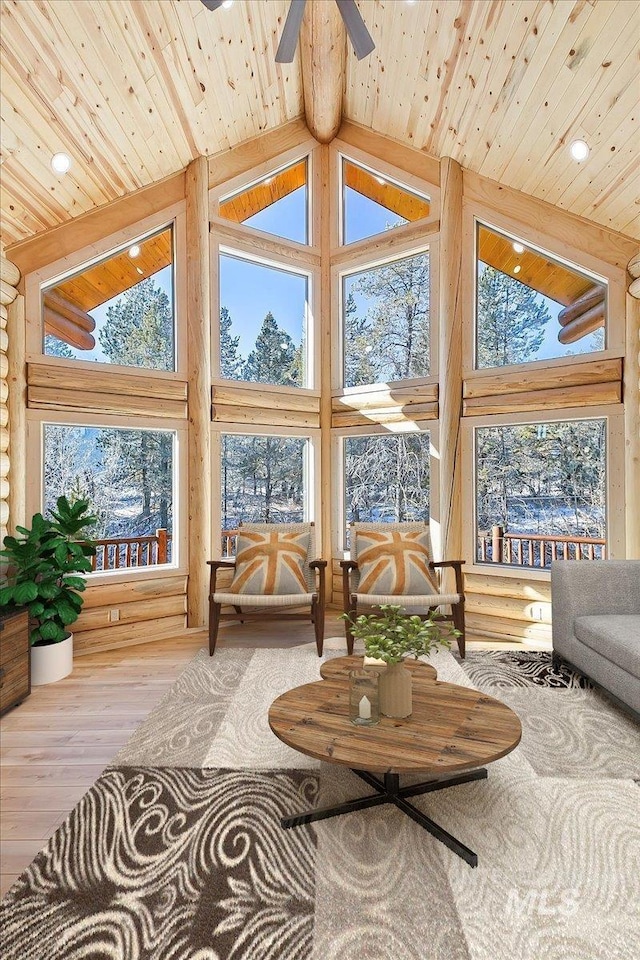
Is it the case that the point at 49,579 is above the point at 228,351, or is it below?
below

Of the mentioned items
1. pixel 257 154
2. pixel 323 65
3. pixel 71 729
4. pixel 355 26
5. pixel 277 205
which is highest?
pixel 323 65

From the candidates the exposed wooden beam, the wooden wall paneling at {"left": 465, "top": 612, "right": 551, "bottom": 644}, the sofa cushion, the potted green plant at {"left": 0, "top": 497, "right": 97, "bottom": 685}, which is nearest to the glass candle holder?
the sofa cushion

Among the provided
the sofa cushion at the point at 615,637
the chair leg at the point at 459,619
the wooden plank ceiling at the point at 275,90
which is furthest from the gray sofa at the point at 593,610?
the wooden plank ceiling at the point at 275,90

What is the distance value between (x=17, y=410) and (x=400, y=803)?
359 centimetres

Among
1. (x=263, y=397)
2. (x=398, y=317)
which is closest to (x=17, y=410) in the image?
(x=263, y=397)

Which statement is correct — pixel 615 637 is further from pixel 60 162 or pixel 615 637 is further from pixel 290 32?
pixel 60 162

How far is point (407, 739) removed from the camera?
178 cm

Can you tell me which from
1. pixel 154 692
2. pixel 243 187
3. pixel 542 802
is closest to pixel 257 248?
pixel 243 187

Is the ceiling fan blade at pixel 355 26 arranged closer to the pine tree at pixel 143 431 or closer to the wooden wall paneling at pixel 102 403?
the pine tree at pixel 143 431

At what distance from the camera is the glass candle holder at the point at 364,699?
1906 millimetres

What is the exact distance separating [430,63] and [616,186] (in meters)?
1.67

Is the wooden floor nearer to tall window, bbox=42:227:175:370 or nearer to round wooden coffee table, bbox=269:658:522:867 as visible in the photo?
round wooden coffee table, bbox=269:658:522:867

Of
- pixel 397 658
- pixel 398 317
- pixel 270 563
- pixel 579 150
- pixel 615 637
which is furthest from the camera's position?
pixel 398 317

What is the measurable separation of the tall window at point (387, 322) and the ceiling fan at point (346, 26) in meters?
2.40
